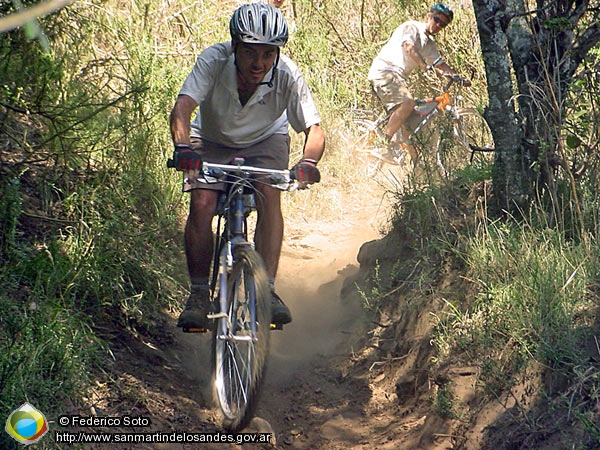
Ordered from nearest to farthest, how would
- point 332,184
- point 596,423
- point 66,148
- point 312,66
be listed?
point 596,423
point 66,148
point 332,184
point 312,66

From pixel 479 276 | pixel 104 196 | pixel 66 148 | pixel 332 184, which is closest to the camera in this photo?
pixel 479 276

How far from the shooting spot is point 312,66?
1073cm

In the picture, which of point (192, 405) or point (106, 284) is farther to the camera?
point (106, 284)

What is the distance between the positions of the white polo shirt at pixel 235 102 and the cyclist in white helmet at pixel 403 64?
5.14 m

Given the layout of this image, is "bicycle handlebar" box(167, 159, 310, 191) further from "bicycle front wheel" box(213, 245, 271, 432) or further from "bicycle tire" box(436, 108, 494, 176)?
"bicycle tire" box(436, 108, 494, 176)

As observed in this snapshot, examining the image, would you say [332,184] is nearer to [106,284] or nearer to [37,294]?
[106,284]

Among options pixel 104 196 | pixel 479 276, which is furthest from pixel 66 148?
pixel 479 276

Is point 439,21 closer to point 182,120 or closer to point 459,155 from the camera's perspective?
point 459,155

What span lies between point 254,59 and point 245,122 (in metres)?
0.49

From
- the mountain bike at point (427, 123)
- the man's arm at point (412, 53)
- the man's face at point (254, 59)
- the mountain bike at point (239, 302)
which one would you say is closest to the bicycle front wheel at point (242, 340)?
the mountain bike at point (239, 302)

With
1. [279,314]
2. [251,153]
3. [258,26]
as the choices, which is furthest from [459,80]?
[279,314]

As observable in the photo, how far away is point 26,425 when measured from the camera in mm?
3240

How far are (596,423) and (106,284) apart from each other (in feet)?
10.8

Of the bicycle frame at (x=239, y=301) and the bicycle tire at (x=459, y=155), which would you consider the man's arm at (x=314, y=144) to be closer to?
the bicycle frame at (x=239, y=301)
